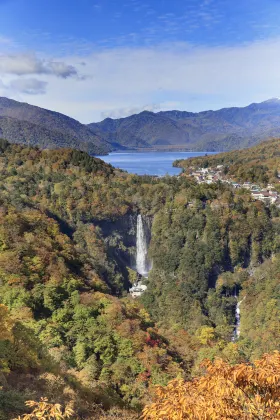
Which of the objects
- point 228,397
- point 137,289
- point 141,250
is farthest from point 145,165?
point 228,397

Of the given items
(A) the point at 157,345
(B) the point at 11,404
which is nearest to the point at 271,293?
(A) the point at 157,345

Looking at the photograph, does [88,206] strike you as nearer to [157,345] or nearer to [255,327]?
[255,327]

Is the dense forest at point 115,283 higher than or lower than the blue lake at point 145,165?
lower

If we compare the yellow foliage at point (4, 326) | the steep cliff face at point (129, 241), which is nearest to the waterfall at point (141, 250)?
the steep cliff face at point (129, 241)

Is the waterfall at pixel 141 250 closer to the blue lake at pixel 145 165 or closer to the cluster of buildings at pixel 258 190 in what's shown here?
the cluster of buildings at pixel 258 190

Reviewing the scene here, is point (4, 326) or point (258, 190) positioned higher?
point (258, 190)

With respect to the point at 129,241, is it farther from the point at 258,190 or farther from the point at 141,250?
the point at 258,190

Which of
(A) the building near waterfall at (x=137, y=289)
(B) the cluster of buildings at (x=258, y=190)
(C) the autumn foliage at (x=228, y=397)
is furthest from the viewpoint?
(B) the cluster of buildings at (x=258, y=190)

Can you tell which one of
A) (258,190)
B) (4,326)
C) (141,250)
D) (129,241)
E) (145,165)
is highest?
(145,165)
